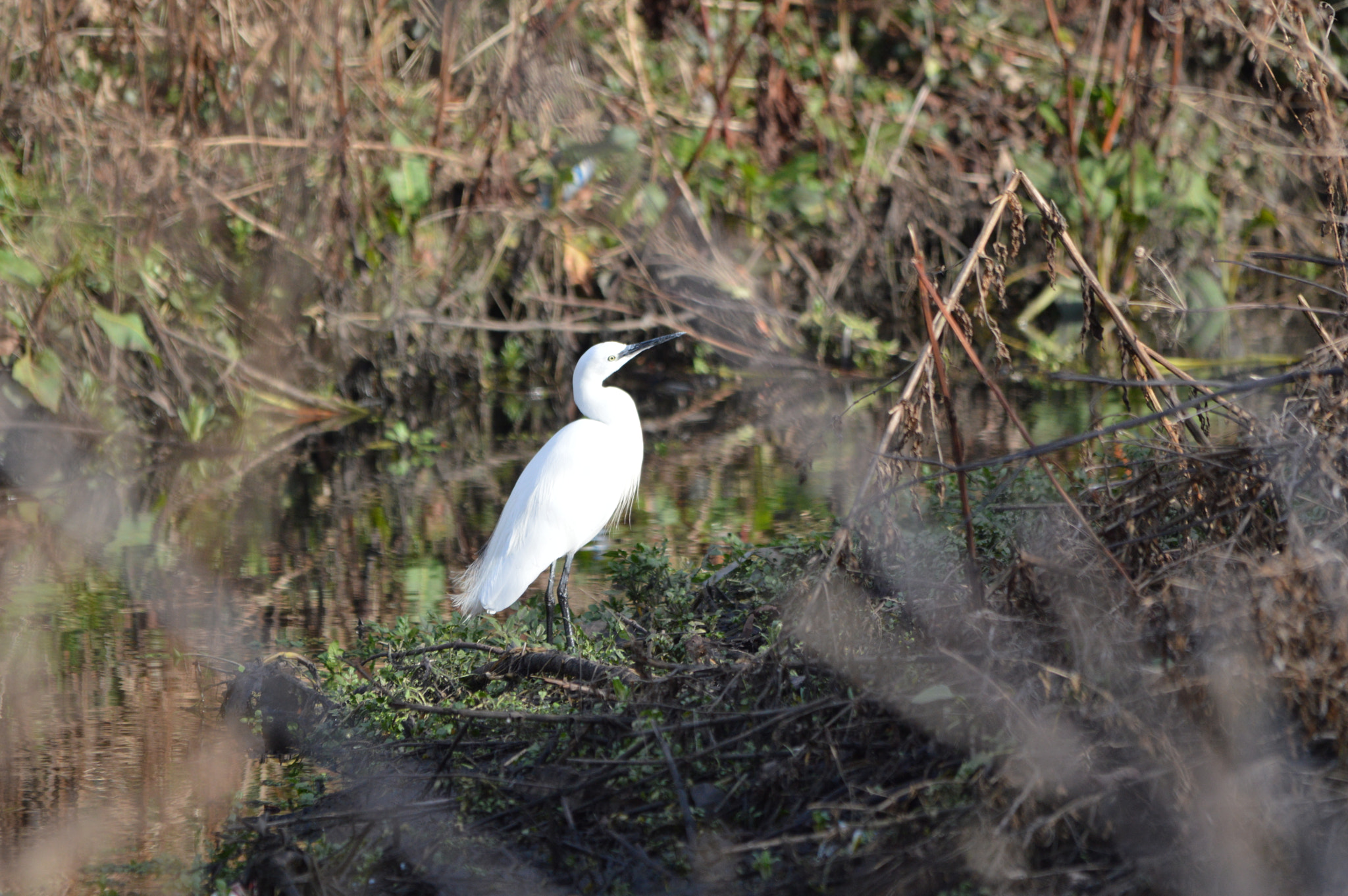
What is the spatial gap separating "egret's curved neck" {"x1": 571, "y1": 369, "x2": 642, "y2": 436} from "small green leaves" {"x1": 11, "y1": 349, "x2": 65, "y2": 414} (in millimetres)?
3367

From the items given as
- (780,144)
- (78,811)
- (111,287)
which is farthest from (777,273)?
(78,811)

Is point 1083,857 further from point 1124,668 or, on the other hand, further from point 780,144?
point 780,144

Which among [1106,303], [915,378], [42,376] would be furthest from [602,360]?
[42,376]

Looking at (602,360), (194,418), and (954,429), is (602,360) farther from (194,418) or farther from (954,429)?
(194,418)

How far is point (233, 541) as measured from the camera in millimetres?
5328

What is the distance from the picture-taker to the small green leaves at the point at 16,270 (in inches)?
233

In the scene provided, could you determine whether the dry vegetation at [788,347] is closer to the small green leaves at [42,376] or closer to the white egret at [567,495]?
the small green leaves at [42,376]

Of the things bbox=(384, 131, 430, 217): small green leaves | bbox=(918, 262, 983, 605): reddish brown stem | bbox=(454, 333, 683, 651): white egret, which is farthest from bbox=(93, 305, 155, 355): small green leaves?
bbox=(918, 262, 983, 605): reddish brown stem

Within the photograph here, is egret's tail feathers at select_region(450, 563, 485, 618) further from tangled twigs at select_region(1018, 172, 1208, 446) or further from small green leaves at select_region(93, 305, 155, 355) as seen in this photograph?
small green leaves at select_region(93, 305, 155, 355)

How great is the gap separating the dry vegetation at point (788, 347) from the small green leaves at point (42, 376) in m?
0.03

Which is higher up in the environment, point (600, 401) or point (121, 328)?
point (600, 401)

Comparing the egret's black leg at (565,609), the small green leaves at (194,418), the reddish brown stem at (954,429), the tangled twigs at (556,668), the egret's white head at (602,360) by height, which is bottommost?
the small green leaves at (194,418)

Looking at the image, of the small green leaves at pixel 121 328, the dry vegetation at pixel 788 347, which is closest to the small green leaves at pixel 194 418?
the dry vegetation at pixel 788 347

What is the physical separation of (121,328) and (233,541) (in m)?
1.62
